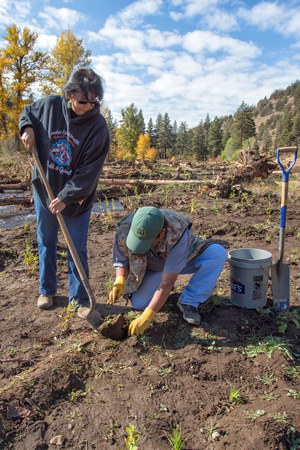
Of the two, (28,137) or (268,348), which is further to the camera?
(28,137)

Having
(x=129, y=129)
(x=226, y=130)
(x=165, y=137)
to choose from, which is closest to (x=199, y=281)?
(x=129, y=129)

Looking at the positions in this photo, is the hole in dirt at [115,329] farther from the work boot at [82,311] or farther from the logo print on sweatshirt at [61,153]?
the logo print on sweatshirt at [61,153]

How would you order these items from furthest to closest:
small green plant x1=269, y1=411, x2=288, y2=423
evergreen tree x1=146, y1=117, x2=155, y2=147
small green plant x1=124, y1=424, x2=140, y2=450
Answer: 1. evergreen tree x1=146, y1=117, x2=155, y2=147
2. small green plant x1=269, y1=411, x2=288, y2=423
3. small green plant x1=124, y1=424, x2=140, y2=450

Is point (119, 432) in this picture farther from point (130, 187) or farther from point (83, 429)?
point (130, 187)

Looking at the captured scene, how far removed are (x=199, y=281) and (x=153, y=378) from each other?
96 cm

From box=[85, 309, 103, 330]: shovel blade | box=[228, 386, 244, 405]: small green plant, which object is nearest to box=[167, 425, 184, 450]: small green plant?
box=[228, 386, 244, 405]: small green plant

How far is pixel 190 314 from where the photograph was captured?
9.55 ft

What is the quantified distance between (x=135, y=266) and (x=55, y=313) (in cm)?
88

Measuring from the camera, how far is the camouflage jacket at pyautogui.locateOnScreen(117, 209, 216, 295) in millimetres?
2676

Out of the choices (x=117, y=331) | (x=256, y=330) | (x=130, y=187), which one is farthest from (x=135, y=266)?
(x=130, y=187)

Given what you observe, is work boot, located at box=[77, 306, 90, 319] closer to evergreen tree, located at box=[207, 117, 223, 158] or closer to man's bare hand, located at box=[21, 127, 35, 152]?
man's bare hand, located at box=[21, 127, 35, 152]

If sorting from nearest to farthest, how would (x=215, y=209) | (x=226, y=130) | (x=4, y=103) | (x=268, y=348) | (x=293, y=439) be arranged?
(x=293, y=439), (x=268, y=348), (x=215, y=209), (x=4, y=103), (x=226, y=130)

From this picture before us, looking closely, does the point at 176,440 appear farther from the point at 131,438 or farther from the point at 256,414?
the point at 256,414

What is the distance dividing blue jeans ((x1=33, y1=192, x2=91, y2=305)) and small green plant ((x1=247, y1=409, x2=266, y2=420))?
5.44ft
